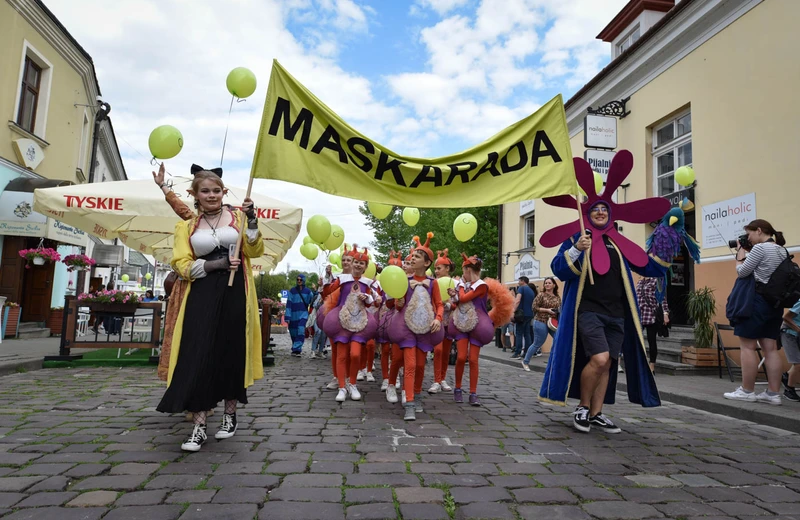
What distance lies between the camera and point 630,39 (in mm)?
14953

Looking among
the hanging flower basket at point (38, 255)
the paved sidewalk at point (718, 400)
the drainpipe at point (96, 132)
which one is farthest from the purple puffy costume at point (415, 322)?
the drainpipe at point (96, 132)

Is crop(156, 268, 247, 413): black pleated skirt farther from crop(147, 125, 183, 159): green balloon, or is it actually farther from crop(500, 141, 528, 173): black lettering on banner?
crop(500, 141, 528, 173): black lettering on banner

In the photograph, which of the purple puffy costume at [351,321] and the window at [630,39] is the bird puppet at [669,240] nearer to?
the purple puffy costume at [351,321]

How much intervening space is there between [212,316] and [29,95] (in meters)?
13.9

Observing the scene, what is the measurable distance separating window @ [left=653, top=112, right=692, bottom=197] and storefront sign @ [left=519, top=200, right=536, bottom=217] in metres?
5.64

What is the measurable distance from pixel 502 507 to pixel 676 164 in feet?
34.4

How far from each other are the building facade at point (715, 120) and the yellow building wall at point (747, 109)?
Result: 0.06ft

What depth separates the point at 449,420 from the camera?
4727 millimetres

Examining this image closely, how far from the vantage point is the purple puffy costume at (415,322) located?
523cm

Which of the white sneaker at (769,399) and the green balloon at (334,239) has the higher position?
the green balloon at (334,239)

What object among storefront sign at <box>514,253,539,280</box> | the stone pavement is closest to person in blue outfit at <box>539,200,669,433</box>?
the stone pavement

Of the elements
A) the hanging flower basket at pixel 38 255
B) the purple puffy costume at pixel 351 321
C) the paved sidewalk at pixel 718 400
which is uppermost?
the hanging flower basket at pixel 38 255

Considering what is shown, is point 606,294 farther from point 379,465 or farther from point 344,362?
point 344,362

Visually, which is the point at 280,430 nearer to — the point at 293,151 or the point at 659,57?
the point at 293,151
